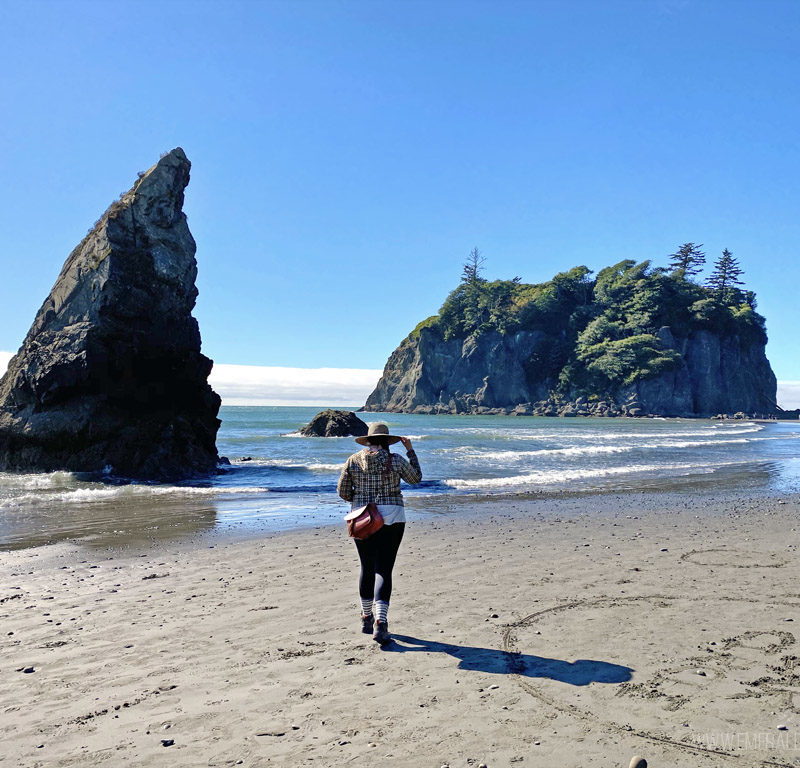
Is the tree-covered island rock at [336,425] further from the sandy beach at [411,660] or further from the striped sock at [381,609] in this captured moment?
the striped sock at [381,609]

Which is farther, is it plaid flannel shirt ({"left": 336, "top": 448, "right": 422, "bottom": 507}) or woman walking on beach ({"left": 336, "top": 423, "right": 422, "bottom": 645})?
plaid flannel shirt ({"left": 336, "top": 448, "right": 422, "bottom": 507})

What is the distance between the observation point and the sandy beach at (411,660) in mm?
3492

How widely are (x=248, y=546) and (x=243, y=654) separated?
4.67 m

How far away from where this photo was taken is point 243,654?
4.88 meters

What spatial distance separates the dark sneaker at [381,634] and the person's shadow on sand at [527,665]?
5 centimetres

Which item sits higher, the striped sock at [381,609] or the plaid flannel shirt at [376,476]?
the plaid flannel shirt at [376,476]

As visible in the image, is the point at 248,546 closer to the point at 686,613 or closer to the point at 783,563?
the point at 686,613

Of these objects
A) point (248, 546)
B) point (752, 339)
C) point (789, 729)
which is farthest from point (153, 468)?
point (752, 339)

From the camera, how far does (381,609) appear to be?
5.23 metres

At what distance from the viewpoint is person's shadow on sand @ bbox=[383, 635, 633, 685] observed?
4.35m

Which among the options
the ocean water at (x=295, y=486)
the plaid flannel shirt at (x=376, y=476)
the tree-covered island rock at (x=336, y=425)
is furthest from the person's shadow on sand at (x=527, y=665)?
the tree-covered island rock at (x=336, y=425)

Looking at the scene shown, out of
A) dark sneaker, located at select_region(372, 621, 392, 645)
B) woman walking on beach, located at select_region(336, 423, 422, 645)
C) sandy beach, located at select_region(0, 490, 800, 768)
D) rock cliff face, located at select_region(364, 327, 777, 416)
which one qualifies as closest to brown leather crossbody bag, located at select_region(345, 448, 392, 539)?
woman walking on beach, located at select_region(336, 423, 422, 645)

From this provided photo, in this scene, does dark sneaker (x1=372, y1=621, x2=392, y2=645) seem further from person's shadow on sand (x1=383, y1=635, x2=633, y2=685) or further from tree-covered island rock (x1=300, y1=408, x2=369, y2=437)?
tree-covered island rock (x1=300, y1=408, x2=369, y2=437)

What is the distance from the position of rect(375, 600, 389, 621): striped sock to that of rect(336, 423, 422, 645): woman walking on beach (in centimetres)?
7
